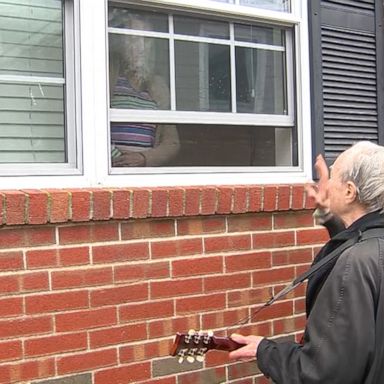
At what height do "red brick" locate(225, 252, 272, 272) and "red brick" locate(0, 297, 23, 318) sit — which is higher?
"red brick" locate(225, 252, 272, 272)

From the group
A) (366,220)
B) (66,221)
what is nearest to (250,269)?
(66,221)

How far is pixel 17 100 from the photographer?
119 inches

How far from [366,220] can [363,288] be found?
0.30 m

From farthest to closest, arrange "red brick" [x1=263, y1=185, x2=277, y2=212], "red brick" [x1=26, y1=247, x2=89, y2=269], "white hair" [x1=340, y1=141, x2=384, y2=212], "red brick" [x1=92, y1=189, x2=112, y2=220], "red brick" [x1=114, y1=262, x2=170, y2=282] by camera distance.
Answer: "red brick" [x1=263, y1=185, x2=277, y2=212], "red brick" [x1=114, y1=262, x2=170, y2=282], "red brick" [x1=92, y1=189, x2=112, y2=220], "red brick" [x1=26, y1=247, x2=89, y2=269], "white hair" [x1=340, y1=141, x2=384, y2=212]

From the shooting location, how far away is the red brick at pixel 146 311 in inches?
122

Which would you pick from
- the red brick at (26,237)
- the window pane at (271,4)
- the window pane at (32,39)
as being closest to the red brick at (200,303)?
the red brick at (26,237)

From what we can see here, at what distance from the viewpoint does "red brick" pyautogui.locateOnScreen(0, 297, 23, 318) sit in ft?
9.05

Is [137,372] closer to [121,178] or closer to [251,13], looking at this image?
[121,178]

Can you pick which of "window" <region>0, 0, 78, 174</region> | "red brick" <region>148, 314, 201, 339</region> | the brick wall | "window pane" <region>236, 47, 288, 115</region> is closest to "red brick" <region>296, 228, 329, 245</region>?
the brick wall

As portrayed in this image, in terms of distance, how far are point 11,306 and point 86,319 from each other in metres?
0.36

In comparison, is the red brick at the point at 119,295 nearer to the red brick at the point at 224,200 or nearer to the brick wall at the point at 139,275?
the brick wall at the point at 139,275

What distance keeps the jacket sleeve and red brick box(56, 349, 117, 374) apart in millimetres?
1131

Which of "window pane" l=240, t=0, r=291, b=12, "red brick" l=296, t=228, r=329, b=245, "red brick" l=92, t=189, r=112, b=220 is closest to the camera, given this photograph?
"red brick" l=92, t=189, r=112, b=220

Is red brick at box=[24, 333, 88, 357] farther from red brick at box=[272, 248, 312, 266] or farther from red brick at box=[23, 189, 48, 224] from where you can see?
red brick at box=[272, 248, 312, 266]
